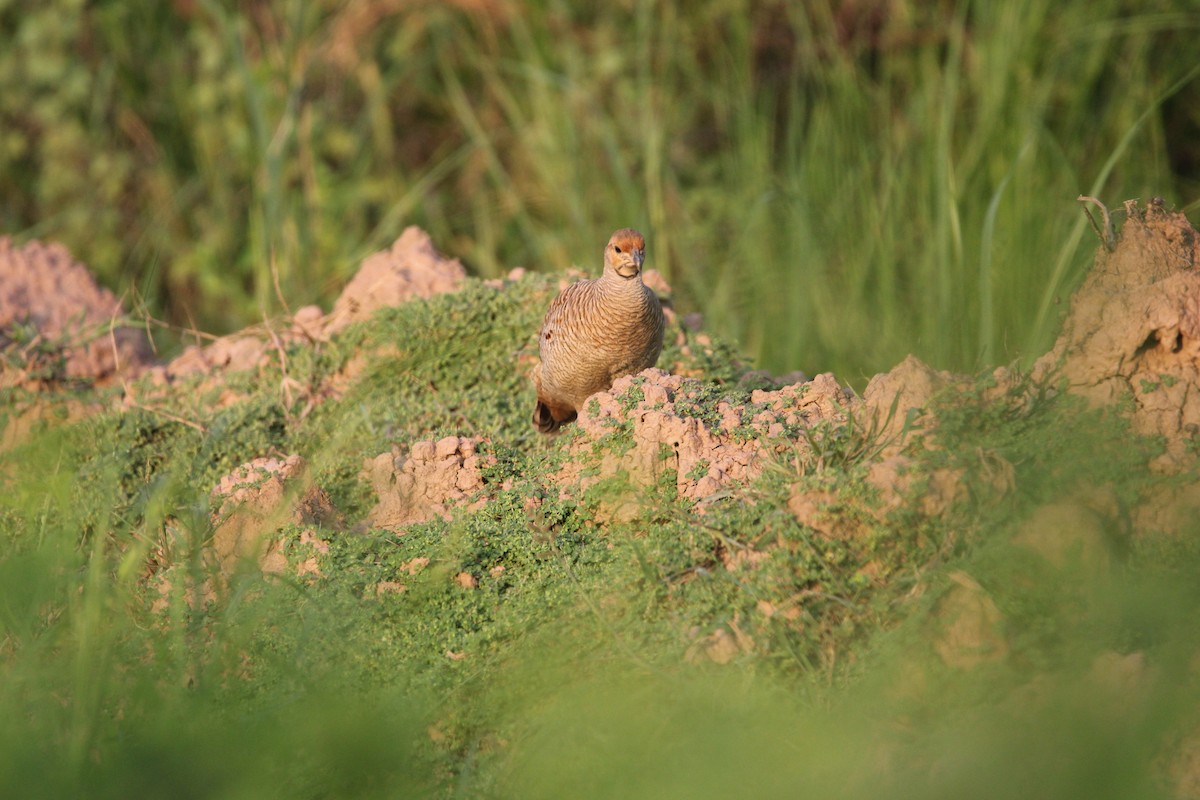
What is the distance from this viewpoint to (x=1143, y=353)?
325cm

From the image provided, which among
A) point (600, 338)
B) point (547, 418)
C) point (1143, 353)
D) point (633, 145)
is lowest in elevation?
point (547, 418)

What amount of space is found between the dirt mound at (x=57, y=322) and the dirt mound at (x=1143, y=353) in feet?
11.3

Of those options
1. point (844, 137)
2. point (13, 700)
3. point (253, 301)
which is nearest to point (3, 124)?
point (253, 301)

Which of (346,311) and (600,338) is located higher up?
(600,338)

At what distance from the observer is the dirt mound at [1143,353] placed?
3137mm

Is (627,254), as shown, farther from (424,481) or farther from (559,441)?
(424,481)

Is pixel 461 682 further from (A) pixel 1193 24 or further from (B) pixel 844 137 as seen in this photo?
(A) pixel 1193 24

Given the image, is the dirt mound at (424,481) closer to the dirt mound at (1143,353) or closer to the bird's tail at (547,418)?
the bird's tail at (547,418)

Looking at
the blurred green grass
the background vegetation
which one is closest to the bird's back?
the background vegetation

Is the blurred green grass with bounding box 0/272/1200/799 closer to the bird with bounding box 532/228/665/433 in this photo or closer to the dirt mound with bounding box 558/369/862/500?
the dirt mound with bounding box 558/369/862/500

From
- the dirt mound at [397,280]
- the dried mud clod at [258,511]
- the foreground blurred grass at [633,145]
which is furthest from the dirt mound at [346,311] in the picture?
the dried mud clod at [258,511]

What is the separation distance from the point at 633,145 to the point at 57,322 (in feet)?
11.8

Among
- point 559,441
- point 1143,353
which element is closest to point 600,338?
point 559,441

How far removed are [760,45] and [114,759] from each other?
21.0ft
